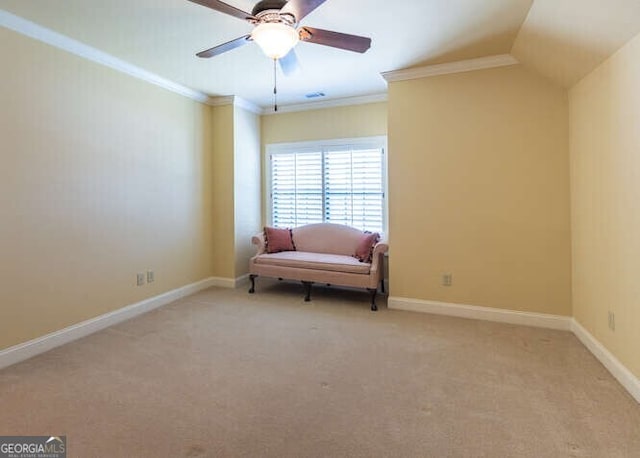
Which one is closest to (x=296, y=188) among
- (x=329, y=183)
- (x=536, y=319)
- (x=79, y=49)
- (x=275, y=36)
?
(x=329, y=183)

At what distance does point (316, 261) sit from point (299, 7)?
9.37ft

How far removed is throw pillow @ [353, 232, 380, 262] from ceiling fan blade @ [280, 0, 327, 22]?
8.85ft

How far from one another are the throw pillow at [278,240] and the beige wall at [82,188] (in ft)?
3.43

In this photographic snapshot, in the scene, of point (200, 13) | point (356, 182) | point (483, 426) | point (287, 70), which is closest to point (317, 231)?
point (356, 182)

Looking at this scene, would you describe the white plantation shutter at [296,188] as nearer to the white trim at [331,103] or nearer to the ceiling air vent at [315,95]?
the white trim at [331,103]

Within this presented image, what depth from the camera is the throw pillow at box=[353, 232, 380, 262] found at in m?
4.16

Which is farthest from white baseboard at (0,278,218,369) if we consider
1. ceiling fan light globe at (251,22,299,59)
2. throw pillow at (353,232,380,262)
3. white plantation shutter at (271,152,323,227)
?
ceiling fan light globe at (251,22,299,59)

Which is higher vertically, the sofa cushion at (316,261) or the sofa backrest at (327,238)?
the sofa backrest at (327,238)

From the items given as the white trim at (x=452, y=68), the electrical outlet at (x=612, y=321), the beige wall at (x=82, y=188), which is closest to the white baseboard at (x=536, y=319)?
the electrical outlet at (x=612, y=321)

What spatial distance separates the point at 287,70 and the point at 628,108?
7.76ft

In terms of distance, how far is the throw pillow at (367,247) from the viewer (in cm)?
416

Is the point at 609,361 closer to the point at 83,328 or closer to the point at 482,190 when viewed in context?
the point at 482,190

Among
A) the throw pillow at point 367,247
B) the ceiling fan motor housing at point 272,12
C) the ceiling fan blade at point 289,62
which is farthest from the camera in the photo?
the throw pillow at point 367,247

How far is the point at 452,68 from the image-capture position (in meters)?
3.59
